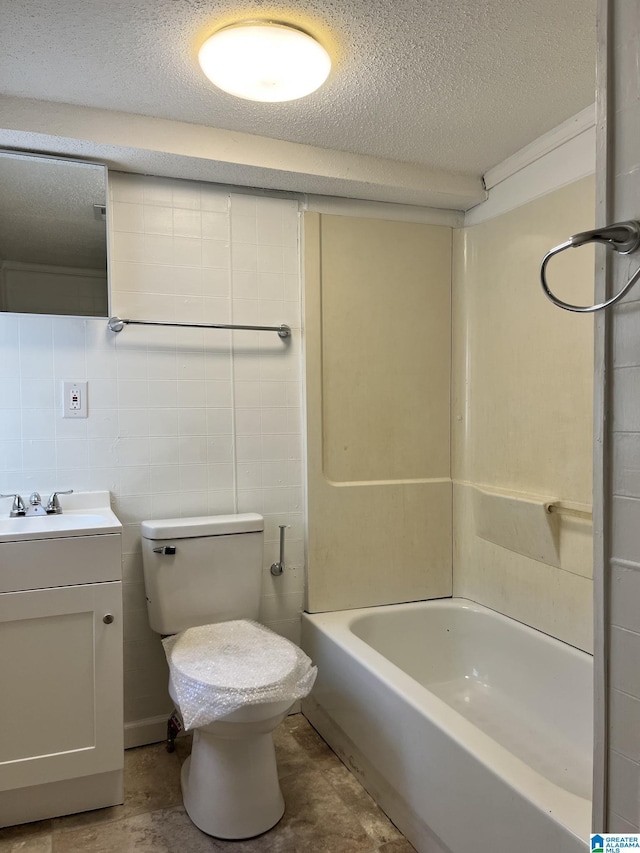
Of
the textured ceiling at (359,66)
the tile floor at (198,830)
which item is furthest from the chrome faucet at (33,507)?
the textured ceiling at (359,66)

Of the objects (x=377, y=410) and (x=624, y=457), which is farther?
(x=377, y=410)

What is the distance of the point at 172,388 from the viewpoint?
229 centimetres

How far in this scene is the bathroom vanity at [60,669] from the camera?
174 cm

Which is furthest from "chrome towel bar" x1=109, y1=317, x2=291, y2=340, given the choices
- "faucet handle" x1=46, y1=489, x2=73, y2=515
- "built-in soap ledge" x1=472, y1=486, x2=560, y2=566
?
"built-in soap ledge" x1=472, y1=486, x2=560, y2=566

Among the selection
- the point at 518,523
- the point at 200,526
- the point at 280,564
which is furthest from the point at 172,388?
the point at 518,523

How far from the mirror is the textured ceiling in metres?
0.24

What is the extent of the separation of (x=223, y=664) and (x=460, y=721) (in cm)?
69

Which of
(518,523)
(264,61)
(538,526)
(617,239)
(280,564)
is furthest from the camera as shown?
(280,564)

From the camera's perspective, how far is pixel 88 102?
1.85m

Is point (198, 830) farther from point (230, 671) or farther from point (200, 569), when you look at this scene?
point (200, 569)

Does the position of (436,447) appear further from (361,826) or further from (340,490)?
(361,826)

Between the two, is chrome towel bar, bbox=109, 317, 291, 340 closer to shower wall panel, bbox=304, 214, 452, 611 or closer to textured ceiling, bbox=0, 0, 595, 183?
shower wall panel, bbox=304, 214, 452, 611

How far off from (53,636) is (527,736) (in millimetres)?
1548

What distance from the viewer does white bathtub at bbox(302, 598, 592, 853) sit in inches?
53.5
